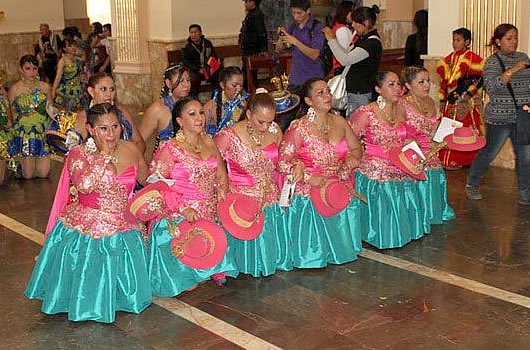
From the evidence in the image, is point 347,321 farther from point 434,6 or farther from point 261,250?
point 434,6

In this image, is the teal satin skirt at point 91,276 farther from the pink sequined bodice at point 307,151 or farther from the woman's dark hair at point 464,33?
the woman's dark hair at point 464,33

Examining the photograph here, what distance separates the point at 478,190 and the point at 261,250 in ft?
9.81

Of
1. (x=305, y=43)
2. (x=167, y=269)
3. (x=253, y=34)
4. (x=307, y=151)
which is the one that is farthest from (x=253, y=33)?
(x=167, y=269)

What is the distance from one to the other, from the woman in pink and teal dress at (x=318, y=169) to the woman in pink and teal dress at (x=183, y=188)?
656mm

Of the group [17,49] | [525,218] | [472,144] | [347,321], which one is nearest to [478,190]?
[525,218]

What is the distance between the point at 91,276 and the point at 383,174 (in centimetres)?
255

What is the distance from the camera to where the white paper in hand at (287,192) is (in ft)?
18.7

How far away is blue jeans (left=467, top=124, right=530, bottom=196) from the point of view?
730cm

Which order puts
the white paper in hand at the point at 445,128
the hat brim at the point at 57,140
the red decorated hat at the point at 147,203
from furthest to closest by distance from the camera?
the white paper in hand at the point at 445,128, the hat brim at the point at 57,140, the red decorated hat at the point at 147,203

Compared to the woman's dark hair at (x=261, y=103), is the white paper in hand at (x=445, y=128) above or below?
below

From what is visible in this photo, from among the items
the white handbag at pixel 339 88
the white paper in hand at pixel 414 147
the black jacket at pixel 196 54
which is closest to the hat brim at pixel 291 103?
the white handbag at pixel 339 88

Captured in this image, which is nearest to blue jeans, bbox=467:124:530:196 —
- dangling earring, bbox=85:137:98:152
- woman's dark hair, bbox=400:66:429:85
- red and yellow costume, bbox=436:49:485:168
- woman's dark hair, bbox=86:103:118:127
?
red and yellow costume, bbox=436:49:485:168

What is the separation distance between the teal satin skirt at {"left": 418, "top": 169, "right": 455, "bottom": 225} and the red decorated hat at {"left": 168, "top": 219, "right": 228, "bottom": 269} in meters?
2.29

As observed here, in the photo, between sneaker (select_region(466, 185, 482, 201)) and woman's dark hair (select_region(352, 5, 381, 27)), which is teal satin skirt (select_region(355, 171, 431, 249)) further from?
woman's dark hair (select_region(352, 5, 381, 27))
